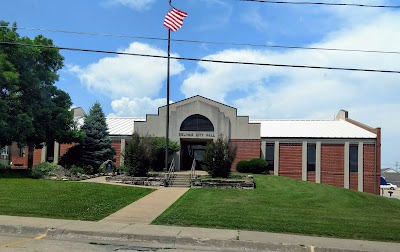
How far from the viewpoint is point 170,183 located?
26.8 m

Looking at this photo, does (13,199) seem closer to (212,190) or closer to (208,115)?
(212,190)

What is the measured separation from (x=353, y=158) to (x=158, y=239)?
36.0m

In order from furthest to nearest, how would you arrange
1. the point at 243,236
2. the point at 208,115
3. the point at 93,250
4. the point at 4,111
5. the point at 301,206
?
the point at 208,115, the point at 4,111, the point at 301,206, the point at 243,236, the point at 93,250

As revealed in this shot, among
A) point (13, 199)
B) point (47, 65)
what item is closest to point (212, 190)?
point (13, 199)

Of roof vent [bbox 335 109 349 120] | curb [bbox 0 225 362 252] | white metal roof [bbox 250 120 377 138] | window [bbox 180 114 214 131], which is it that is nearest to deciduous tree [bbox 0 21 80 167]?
window [bbox 180 114 214 131]

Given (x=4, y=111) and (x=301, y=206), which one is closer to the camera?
(x=301, y=206)

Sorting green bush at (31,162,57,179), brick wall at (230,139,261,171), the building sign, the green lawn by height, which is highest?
the building sign

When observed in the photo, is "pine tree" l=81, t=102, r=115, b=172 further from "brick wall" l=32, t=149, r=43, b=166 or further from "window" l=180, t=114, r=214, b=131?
"brick wall" l=32, t=149, r=43, b=166

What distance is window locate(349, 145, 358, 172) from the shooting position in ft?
139

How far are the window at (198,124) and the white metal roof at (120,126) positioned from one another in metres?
6.78

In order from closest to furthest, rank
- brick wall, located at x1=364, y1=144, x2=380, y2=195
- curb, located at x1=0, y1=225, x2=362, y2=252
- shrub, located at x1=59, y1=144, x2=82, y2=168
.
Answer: curb, located at x1=0, y1=225, x2=362, y2=252 < shrub, located at x1=59, y1=144, x2=82, y2=168 < brick wall, located at x1=364, y1=144, x2=380, y2=195

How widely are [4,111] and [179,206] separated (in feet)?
48.4

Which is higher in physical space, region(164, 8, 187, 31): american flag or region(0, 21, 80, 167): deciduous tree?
region(164, 8, 187, 31): american flag

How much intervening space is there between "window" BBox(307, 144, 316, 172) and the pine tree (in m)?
20.4
